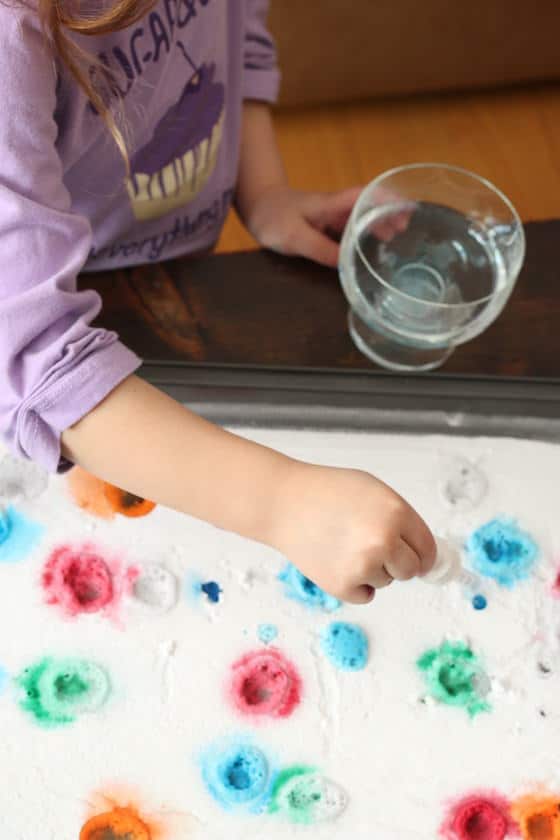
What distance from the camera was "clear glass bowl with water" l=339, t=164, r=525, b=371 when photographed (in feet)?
1.94

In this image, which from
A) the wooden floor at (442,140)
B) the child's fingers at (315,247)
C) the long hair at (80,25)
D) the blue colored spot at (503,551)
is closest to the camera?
the long hair at (80,25)

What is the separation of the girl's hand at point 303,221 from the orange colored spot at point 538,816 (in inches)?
14.3

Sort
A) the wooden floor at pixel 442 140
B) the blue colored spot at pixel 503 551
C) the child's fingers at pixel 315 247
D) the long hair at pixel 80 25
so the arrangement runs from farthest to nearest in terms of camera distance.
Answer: the wooden floor at pixel 442 140 < the child's fingers at pixel 315 247 < the blue colored spot at pixel 503 551 < the long hair at pixel 80 25

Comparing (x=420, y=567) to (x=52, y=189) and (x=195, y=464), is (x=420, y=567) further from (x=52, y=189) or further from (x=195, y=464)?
(x=52, y=189)

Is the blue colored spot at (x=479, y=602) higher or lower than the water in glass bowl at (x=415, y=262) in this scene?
lower

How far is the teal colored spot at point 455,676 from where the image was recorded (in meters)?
0.49

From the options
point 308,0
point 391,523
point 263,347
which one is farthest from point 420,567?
point 308,0

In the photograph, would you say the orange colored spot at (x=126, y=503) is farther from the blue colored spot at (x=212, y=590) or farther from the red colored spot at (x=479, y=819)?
the red colored spot at (x=479, y=819)

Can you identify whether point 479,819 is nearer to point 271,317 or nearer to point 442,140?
point 271,317

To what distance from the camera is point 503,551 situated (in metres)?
0.53

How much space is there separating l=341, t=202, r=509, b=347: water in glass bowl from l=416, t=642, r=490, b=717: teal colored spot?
20 centimetres

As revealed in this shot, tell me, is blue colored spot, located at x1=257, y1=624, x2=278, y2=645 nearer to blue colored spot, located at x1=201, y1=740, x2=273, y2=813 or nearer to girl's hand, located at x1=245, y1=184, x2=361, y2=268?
blue colored spot, located at x1=201, y1=740, x2=273, y2=813

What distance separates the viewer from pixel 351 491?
0.44 m

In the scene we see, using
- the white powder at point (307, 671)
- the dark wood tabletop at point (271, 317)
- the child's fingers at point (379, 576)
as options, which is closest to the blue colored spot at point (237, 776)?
the white powder at point (307, 671)
